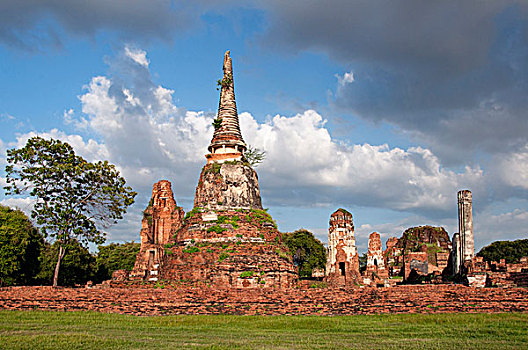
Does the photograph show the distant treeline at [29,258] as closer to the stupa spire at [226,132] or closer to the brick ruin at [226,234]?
the brick ruin at [226,234]

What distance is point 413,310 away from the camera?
1703 cm

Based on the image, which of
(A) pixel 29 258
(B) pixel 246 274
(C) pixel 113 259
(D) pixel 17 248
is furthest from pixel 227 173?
(C) pixel 113 259

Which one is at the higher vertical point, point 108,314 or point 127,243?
point 127,243

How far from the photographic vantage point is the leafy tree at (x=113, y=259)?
5038 cm

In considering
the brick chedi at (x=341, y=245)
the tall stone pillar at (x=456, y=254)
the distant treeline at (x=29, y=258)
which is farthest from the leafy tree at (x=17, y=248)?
the tall stone pillar at (x=456, y=254)

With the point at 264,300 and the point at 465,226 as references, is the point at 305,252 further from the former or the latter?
the point at 264,300

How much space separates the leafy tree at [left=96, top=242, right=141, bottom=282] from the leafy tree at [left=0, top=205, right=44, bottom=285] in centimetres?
1181

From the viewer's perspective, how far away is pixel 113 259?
53.7 meters

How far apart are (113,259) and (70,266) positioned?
10.7 metres

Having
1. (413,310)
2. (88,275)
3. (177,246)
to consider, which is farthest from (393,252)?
(413,310)

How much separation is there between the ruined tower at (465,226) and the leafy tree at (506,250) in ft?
107

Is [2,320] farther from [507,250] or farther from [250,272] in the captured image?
[507,250]

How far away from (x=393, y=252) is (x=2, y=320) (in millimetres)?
45519

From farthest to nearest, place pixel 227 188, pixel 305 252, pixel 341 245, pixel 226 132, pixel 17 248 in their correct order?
pixel 305 252 < pixel 17 248 < pixel 341 245 < pixel 226 132 < pixel 227 188
